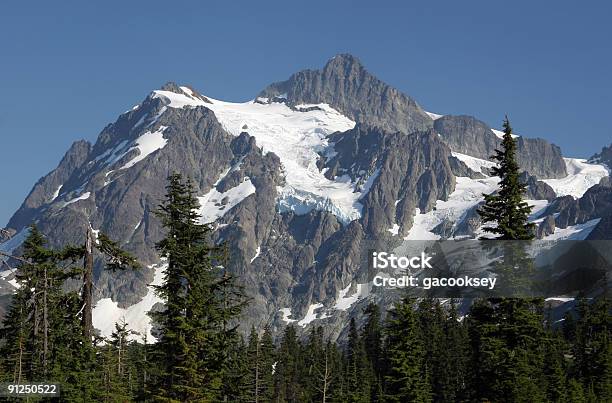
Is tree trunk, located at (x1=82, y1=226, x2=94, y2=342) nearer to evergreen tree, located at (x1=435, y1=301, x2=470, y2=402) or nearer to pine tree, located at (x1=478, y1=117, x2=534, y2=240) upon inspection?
pine tree, located at (x1=478, y1=117, x2=534, y2=240)

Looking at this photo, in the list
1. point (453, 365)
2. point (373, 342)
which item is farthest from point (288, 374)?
point (453, 365)

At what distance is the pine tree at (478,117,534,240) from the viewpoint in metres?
38.9

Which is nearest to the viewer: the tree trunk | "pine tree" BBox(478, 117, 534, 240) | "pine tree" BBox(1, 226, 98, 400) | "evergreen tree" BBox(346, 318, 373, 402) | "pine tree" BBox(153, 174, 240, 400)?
the tree trunk

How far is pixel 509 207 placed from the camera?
3919cm

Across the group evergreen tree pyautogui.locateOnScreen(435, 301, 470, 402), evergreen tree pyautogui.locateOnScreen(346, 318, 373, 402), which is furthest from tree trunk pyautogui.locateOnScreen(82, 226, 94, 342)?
evergreen tree pyautogui.locateOnScreen(435, 301, 470, 402)

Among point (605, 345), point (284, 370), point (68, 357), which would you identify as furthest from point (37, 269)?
point (284, 370)

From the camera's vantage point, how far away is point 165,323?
4062 cm

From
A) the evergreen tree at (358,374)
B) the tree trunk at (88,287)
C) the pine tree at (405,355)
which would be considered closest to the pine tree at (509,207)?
the tree trunk at (88,287)

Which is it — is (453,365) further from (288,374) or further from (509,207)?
(509,207)

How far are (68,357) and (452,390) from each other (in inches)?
3017

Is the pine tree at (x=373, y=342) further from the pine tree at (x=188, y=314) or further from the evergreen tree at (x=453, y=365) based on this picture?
the pine tree at (x=188, y=314)

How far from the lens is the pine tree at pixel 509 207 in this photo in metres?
38.9

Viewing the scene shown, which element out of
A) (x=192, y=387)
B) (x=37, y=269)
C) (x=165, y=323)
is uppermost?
(x=37, y=269)

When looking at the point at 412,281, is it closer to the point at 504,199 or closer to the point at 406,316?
the point at 504,199
